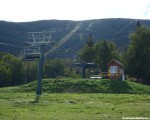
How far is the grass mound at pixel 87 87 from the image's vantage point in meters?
55.1

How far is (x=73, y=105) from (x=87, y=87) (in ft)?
68.9

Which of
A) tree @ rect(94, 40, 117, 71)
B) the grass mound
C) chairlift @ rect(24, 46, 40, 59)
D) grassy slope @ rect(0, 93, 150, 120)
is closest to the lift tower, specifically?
chairlift @ rect(24, 46, 40, 59)

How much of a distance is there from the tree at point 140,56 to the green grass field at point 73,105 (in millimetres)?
18932

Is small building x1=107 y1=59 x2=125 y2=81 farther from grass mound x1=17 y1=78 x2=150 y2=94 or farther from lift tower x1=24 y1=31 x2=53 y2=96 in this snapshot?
lift tower x1=24 y1=31 x2=53 y2=96

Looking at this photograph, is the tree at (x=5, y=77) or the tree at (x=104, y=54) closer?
the tree at (x=104, y=54)

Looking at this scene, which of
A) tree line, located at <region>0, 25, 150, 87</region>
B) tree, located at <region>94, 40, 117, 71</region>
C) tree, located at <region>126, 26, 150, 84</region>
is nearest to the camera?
tree, located at <region>126, 26, 150, 84</region>

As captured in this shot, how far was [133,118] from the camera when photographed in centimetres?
2484

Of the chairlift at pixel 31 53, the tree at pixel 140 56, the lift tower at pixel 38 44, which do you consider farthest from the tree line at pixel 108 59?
the lift tower at pixel 38 44

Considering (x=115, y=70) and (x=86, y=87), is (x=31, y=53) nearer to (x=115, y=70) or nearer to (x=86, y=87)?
(x=86, y=87)

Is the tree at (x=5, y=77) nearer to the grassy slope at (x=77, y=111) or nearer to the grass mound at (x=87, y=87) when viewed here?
the grass mound at (x=87, y=87)

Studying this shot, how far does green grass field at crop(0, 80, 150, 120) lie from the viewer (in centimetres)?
2614

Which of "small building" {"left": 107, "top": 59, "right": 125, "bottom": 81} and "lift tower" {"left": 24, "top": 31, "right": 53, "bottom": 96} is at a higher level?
"lift tower" {"left": 24, "top": 31, "right": 53, "bottom": 96}

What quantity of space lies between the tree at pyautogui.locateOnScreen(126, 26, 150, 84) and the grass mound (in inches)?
745

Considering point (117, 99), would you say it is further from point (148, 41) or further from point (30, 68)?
point (30, 68)
